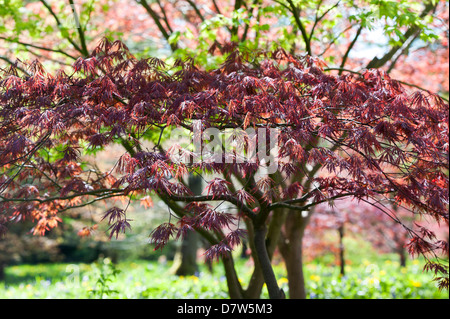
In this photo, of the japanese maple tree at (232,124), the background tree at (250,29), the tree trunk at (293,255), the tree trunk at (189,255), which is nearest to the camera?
the japanese maple tree at (232,124)

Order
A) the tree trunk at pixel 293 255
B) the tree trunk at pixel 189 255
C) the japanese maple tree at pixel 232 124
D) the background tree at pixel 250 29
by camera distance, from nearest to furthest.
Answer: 1. the japanese maple tree at pixel 232 124
2. the background tree at pixel 250 29
3. the tree trunk at pixel 293 255
4. the tree trunk at pixel 189 255

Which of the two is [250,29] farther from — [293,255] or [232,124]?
[232,124]

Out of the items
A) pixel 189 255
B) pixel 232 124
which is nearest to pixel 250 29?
pixel 232 124

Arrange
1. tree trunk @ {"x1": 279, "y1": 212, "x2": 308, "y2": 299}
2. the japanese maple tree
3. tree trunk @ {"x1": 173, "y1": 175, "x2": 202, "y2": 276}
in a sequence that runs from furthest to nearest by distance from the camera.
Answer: tree trunk @ {"x1": 173, "y1": 175, "x2": 202, "y2": 276}
tree trunk @ {"x1": 279, "y1": 212, "x2": 308, "y2": 299}
the japanese maple tree

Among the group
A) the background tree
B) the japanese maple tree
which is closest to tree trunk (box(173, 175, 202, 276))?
the background tree

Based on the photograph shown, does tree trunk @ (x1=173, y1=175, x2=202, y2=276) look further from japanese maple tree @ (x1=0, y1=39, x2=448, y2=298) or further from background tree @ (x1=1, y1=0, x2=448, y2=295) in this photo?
japanese maple tree @ (x1=0, y1=39, x2=448, y2=298)

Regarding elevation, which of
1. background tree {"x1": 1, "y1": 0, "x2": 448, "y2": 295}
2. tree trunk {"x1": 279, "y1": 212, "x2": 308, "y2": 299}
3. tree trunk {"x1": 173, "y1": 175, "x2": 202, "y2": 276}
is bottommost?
tree trunk {"x1": 279, "y1": 212, "x2": 308, "y2": 299}

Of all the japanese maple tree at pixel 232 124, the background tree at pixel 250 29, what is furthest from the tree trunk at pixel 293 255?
the japanese maple tree at pixel 232 124

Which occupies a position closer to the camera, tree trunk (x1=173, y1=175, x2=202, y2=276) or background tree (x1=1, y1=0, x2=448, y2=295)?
background tree (x1=1, y1=0, x2=448, y2=295)

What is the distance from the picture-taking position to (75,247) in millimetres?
15734

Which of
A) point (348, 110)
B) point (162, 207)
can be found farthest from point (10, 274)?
point (348, 110)

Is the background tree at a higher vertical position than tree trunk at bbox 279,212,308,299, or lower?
higher

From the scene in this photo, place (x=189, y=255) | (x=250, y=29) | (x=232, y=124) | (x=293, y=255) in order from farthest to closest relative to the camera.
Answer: (x=189, y=255), (x=250, y=29), (x=293, y=255), (x=232, y=124)

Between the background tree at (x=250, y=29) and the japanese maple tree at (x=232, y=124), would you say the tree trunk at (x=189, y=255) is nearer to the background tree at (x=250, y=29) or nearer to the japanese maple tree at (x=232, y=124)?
the background tree at (x=250, y=29)
